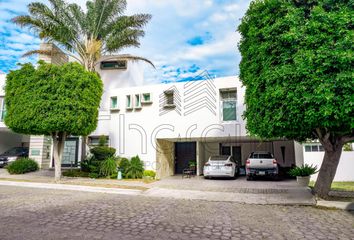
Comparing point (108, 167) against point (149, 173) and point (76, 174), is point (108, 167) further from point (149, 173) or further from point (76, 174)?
point (149, 173)

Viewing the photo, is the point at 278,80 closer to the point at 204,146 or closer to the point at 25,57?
the point at 204,146

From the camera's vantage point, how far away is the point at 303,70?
221 inches

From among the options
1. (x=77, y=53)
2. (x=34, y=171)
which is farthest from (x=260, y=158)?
(x=34, y=171)

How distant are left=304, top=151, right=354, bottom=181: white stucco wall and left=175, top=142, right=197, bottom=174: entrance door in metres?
7.81

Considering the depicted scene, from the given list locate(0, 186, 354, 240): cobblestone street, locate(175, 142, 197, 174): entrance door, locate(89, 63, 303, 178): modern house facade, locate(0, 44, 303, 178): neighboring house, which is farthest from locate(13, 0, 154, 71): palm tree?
locate(0, 186, 354, 240): cobblestone street

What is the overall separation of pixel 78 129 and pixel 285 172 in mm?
13041

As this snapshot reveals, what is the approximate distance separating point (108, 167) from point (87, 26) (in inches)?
344

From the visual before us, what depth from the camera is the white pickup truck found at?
12016mm

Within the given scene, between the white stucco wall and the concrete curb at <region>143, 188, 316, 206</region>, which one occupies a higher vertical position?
the white stucco wall

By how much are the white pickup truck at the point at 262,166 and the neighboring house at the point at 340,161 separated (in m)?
1.76

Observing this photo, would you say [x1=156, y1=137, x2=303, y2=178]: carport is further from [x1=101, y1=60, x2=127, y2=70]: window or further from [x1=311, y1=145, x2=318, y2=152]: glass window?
[x1=101, y1=60, x2=127, y2=70]: window

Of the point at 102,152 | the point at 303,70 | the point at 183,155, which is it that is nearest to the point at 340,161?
the point at 303,70

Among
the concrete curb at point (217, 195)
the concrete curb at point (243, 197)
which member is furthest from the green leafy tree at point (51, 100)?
the concrete curb at point (243, 197)

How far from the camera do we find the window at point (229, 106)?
505 inches
